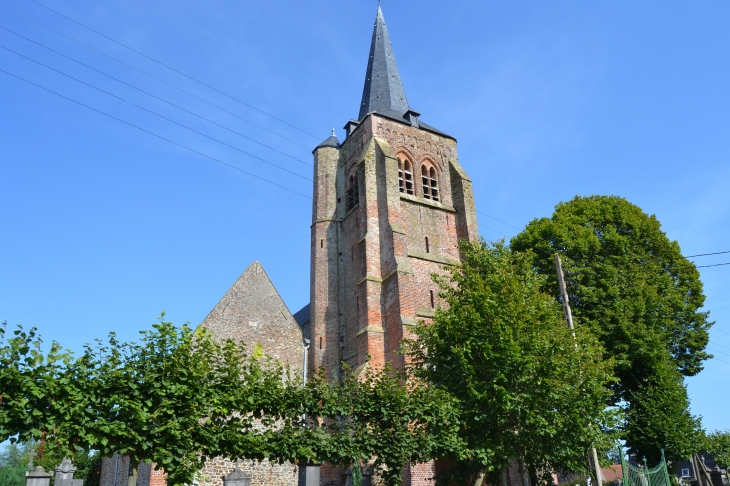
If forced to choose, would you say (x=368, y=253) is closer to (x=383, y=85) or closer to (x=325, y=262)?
(x=325, y=262)

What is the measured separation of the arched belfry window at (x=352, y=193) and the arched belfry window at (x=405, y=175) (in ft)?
7.41

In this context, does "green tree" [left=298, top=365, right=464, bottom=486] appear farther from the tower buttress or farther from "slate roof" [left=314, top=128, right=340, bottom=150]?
"slate roof" [left=314, top=128, right=340, bottom=150]

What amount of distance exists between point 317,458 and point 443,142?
70.0ft

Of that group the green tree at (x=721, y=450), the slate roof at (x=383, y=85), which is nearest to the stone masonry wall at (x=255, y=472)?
the slate roof at (x=383, y=85)

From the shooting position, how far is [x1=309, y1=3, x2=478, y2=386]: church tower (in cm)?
2311

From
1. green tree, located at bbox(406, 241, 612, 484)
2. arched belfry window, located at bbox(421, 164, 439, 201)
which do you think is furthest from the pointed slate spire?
green tree, located at bbox(406, 241, 612, 484)

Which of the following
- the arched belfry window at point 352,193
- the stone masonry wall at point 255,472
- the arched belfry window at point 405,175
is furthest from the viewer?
the arched belfry window at point 352,193

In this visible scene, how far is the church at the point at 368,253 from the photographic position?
856 inches

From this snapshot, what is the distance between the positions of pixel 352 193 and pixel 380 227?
13.6ft

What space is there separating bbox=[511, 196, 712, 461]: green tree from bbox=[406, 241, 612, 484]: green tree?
5294 mm

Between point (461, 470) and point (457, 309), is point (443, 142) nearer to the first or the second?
point (457, 309)

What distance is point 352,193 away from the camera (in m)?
28.6

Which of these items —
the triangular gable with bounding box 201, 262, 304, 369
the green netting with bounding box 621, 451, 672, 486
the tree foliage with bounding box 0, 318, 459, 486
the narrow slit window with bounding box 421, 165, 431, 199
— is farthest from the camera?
the narrow slit window with bounding box 421, 165, 431, 199

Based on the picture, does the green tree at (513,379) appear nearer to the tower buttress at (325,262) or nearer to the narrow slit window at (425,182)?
the tower buttress at (325,262)
